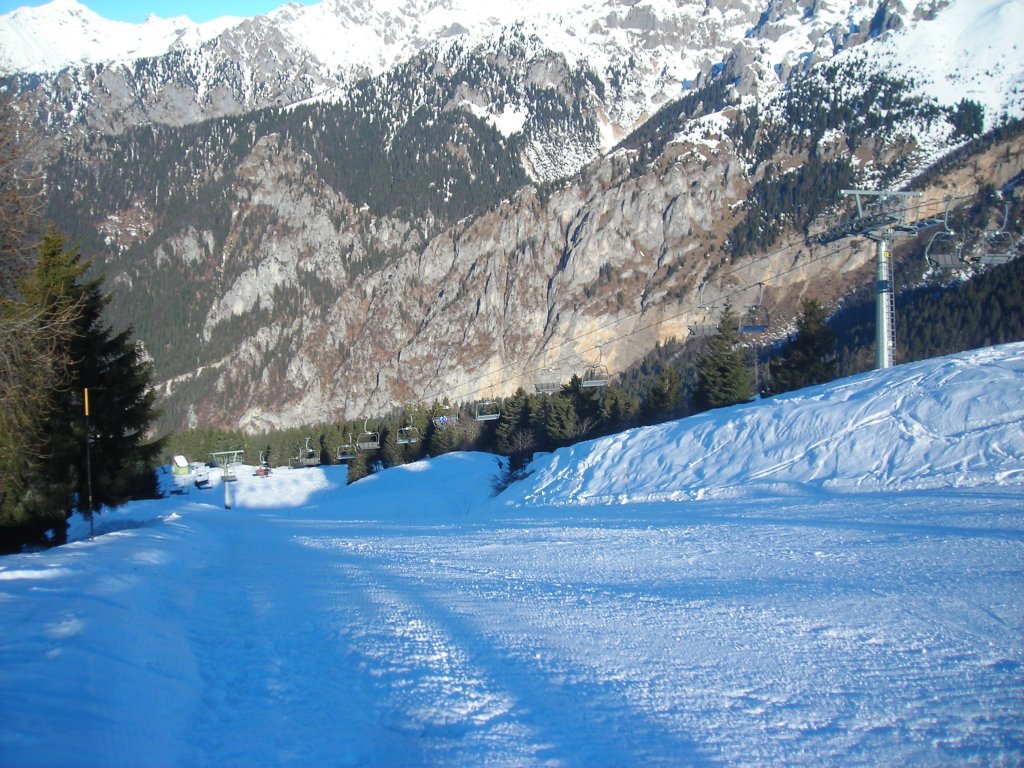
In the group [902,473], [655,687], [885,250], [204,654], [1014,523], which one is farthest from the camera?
[885,250]

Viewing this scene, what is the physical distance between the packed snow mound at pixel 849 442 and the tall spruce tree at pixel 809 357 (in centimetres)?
1935

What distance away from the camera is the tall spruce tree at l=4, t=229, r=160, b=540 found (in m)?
16.5

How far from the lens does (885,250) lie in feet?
79.6

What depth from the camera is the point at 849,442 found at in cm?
1808

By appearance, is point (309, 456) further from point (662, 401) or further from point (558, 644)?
point (558, 644)

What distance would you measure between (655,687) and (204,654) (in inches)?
162

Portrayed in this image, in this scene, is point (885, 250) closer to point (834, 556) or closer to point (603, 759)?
point (834, 556)

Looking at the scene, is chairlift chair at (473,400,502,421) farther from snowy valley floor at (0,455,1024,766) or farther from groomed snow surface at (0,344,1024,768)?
snowy valley floor at (0,455,1024,766)

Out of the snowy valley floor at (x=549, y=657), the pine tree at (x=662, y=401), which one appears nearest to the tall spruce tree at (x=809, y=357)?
the pine tree at (x=662, y=401)

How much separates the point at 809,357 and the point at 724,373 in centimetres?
573

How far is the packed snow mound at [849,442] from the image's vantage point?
15789 mm

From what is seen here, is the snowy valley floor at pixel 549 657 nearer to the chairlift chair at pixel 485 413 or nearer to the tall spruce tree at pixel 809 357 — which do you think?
the tall spruce tree at pixel 809 357

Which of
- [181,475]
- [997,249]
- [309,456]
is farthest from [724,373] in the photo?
[181,475]

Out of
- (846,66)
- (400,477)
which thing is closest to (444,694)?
(400,477)
